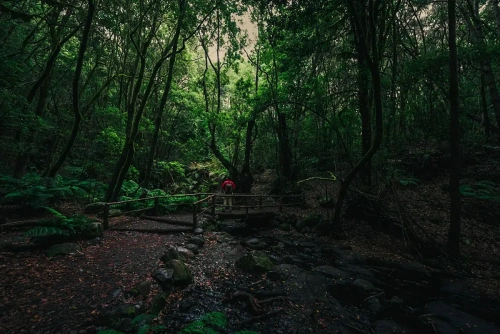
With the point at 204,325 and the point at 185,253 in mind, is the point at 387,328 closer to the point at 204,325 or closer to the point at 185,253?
the point at 204,325

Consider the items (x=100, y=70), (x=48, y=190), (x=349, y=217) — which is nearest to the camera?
(x=48, y=190)

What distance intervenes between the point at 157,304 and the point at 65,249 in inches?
131

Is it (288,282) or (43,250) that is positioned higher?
(43,250)

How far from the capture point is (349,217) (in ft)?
39.2

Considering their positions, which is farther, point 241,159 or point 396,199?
point 241,159

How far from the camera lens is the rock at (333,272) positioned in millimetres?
7367

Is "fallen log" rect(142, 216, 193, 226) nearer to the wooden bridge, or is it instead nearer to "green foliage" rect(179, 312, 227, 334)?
the wooden bridge

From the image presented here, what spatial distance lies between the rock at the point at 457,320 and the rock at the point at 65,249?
8.96m

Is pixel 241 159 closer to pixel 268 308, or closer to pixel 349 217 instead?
pixel 349 217

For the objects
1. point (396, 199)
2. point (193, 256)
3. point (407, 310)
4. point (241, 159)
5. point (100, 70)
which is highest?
point (100, 70)

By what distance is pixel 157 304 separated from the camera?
15.6ft

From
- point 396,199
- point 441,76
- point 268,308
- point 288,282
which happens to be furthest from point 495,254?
point 268,308

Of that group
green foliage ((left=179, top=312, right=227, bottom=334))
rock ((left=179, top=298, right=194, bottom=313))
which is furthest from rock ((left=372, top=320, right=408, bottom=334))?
rock ((left=179, top=298, right=194, bottom=313))

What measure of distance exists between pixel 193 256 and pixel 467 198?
44.9 ft
